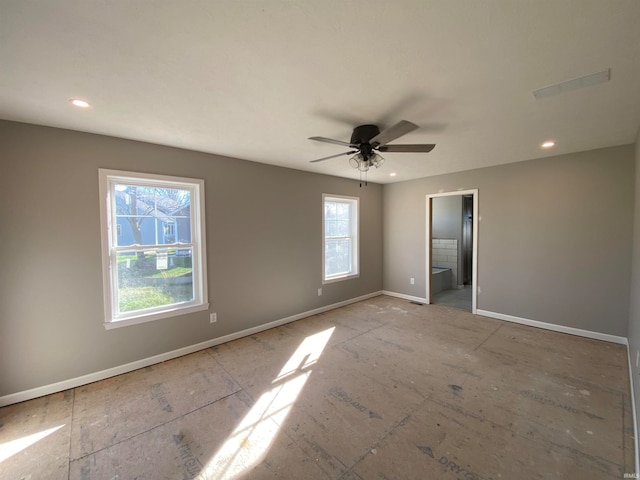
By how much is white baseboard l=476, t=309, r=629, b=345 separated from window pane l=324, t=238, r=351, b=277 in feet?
8.00

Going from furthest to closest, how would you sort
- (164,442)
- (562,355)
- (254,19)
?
1. (562,355)
2. (164,442)
3. (254,19)

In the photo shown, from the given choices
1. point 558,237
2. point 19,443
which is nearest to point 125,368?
point 19,443


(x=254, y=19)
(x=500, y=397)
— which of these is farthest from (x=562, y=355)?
(x=254, y=19)

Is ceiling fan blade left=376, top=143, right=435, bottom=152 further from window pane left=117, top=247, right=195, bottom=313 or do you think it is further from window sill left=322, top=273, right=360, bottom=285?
window sill left=322, top=273, right=360, bottom=285

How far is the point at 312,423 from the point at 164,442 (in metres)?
1.07

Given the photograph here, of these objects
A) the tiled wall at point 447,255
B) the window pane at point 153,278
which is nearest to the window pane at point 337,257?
the window pane at point 153,278

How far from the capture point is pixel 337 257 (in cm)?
504

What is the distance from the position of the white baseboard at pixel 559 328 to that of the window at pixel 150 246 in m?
4.43

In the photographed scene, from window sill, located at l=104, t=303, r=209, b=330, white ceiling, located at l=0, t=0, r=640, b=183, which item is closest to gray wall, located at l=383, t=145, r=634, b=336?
white ceiling, located at l=0, t=0, r=640, b=183

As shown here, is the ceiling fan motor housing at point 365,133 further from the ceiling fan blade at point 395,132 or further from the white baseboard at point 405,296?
the white baseboard at point 405,296

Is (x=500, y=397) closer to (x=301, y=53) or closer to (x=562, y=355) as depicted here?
(x=562, y=355)

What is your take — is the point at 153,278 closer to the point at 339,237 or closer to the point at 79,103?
the point at 79,103

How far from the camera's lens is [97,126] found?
2.40 m

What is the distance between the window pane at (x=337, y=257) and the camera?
15.9 ft
